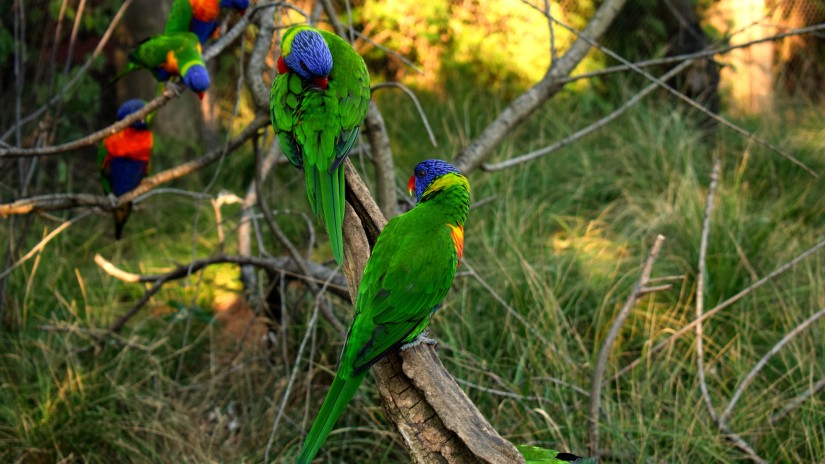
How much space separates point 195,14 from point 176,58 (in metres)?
0.38

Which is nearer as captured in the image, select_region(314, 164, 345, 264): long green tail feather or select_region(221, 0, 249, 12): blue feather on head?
select_region(314, 164, 345, 264): long green tail feather

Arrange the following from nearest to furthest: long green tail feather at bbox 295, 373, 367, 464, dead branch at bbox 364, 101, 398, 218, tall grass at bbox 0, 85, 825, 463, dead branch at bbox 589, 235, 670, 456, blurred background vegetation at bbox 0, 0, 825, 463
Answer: long green tail feather at bbox 295, 373, 367, 464 < dead branch at bbox 589, 235, 670, 456 < dead branch at bbox 364, 101, 398, 218 < tall grass at bbox 0, 85, 825, 463 < blurred background vegetation at bbox 0, 0, 825, 463

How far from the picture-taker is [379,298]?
1.40 m

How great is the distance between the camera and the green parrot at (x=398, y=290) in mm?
1360

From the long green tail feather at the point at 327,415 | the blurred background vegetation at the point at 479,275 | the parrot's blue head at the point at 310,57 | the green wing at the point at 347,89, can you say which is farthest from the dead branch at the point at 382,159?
the long green tail feather at the point at 327,415

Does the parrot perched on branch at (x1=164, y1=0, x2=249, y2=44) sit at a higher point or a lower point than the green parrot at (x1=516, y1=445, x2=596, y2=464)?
higher

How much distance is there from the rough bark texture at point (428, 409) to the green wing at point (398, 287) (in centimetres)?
9

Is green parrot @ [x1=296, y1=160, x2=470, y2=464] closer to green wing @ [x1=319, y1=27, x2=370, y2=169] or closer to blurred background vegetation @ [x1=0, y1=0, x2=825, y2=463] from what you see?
green wing @ [x1=319, y1=27, x2=370, y2=169]

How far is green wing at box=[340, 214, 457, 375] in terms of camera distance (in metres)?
1.37

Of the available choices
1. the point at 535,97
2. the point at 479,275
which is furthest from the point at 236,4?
the point at 479,275

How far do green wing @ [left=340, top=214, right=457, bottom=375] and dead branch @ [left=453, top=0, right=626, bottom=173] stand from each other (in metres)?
1.46

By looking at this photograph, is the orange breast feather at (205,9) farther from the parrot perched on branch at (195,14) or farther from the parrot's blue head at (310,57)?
the parrot's blue head at (310,57)

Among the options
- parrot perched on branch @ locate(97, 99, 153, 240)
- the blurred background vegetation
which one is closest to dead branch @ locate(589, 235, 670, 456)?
the blurred background vegetation

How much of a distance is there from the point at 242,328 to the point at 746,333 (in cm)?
243
